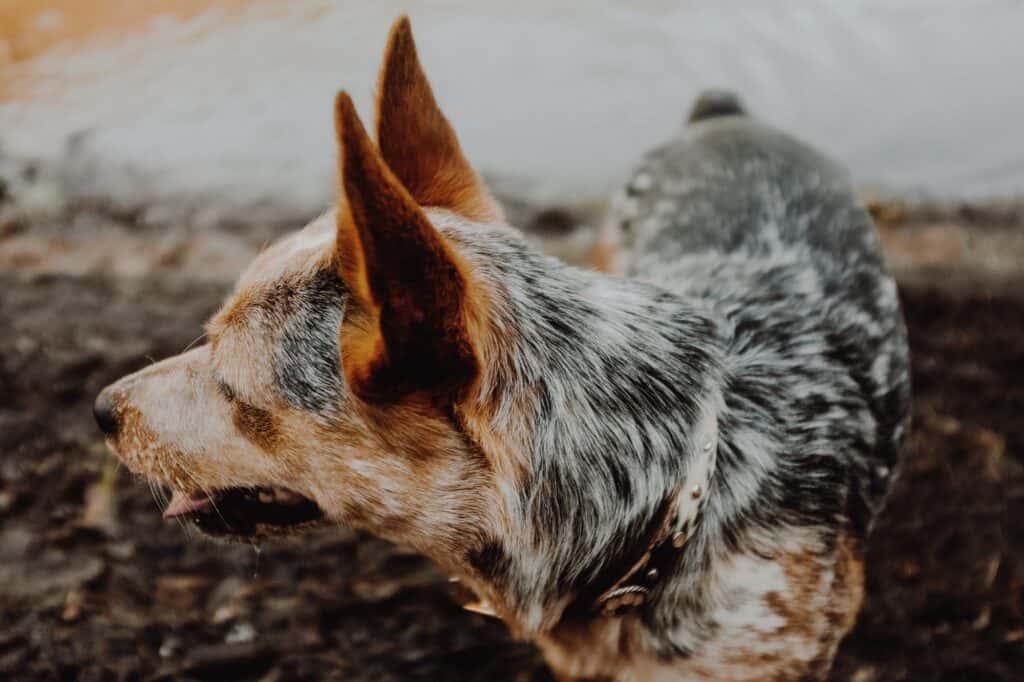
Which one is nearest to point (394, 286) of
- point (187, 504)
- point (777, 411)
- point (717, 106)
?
point (187, 504)

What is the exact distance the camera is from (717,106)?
10.5ft

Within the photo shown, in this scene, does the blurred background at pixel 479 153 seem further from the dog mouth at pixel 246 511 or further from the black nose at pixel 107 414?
the black nose at pixel 107 414

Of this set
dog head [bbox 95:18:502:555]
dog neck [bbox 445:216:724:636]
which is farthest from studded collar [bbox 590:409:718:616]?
dog head [bbox 95:18:502:555]

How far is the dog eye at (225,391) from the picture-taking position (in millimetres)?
1588

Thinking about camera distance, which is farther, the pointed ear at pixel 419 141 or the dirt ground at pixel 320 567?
the dirt ground at pixel 320 567

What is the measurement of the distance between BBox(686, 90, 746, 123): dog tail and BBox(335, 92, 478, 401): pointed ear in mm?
2224

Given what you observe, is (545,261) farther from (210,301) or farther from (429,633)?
(210,301)

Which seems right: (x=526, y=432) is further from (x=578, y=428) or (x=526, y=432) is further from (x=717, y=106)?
(x=717, y=106)

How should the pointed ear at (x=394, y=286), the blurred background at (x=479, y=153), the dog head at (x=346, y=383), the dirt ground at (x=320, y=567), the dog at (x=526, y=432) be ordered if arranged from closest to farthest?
1. the pointed ear at (x=394, y=286)
2. the dog head at (x=346, y=383)
3. the dog at (x=526, y=432)
4. the dirt ground at (x=320, y=567)
5. the blurred background at (x=479, y=153)

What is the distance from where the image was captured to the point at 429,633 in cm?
259

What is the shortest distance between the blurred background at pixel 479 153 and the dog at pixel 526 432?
1251 mm

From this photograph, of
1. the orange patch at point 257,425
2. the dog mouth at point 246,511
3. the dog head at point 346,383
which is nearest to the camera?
the dog head at point 346,383

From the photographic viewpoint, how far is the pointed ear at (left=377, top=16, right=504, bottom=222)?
1624mm

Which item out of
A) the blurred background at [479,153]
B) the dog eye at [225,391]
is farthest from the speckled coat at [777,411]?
the blurred background at [479,153]
